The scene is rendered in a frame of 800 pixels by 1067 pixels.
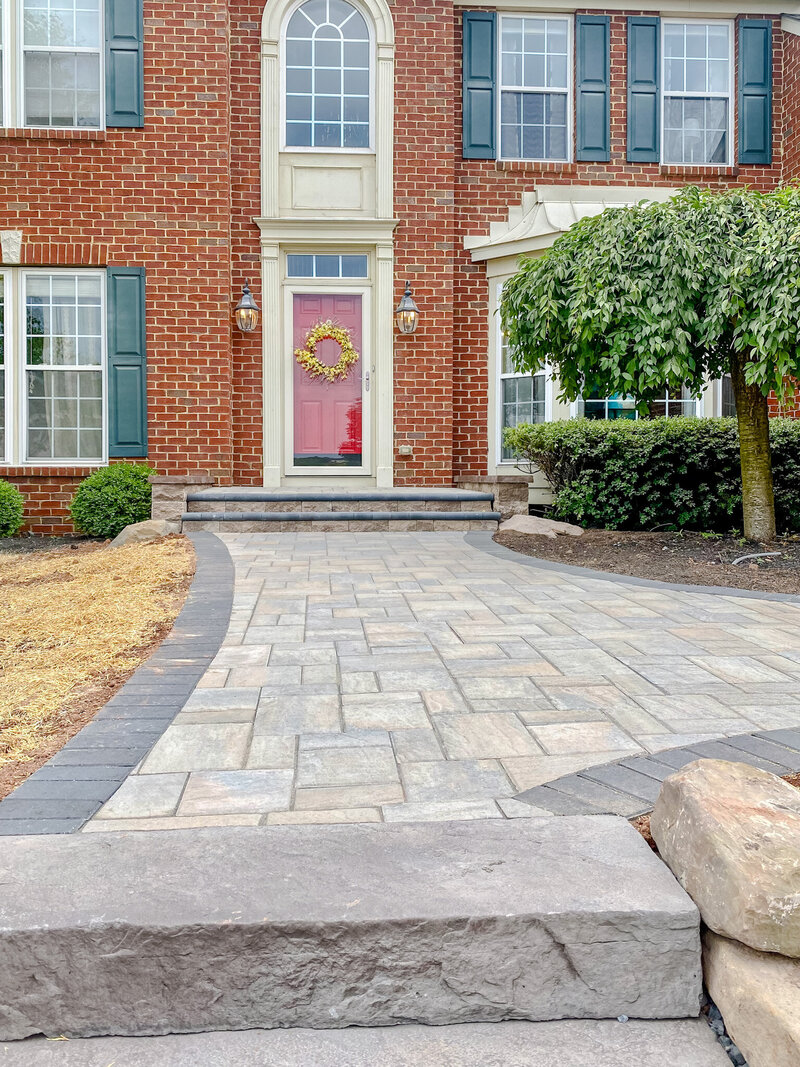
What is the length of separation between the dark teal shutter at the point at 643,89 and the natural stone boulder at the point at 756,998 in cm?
1094

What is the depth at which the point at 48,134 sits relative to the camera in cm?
978

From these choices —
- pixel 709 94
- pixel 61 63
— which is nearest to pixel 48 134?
pixel 61 63

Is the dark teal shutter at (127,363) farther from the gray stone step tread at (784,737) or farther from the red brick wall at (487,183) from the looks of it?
the gray stone step tread at (784,737)

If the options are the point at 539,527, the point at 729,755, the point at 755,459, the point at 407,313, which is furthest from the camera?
the point at 407,313

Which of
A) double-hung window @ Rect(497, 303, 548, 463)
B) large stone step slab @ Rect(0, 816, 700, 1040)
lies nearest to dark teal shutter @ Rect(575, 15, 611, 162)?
double-hung window @ Rect(497, 303, 548, 463)

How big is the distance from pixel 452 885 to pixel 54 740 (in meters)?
1.56

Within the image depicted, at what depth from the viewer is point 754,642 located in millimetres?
4074

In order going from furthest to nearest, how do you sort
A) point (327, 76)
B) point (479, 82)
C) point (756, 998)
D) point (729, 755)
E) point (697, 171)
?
point (697, 171) < point (479, 82) < point (327, 76) < point (729, 755) < point (756, 998)

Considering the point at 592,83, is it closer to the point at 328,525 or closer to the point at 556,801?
the point at 328,525

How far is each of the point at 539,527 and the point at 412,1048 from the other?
6.75 meters

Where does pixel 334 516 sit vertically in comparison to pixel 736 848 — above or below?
above

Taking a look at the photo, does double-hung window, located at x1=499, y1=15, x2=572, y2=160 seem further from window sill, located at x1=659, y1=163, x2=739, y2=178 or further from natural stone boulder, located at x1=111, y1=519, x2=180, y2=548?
natural stone boulder, located at x1=111, y1=519, x2=180, y2=548

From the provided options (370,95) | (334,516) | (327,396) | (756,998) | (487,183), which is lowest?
(756,998)

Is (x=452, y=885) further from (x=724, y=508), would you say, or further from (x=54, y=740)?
(x=724, y=508)
